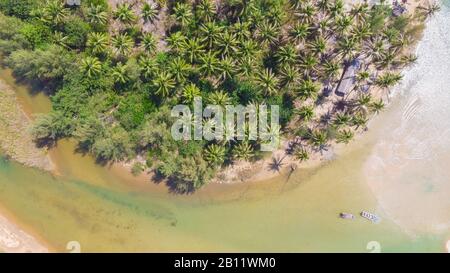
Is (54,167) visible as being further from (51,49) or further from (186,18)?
(186,18)

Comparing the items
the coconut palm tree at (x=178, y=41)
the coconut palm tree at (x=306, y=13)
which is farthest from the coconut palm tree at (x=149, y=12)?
the coconut palm tree at (x=306, y=13)

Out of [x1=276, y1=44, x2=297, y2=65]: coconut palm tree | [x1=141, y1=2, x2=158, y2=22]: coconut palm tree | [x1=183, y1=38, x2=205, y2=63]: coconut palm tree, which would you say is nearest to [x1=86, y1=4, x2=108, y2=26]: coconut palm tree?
[x1=141, y1=2, x2=158, y2=22]: coconut palm tree

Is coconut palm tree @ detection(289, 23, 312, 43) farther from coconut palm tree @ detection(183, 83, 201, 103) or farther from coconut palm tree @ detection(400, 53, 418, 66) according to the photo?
coconut palm tree @ detection(400, 53, 418, 66)

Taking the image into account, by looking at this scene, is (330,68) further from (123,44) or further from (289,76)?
(123,44)

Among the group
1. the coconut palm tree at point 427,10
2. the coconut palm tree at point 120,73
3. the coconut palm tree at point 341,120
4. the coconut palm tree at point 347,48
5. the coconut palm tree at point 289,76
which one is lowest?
the coconut palm tree at point 341,120

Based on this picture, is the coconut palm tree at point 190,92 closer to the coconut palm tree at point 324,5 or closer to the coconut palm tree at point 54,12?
the coconut palm tree at point 54,12
